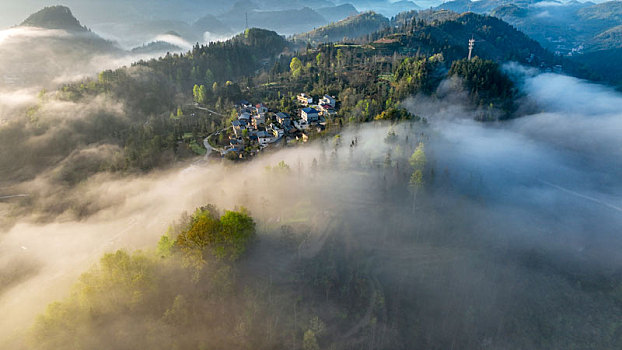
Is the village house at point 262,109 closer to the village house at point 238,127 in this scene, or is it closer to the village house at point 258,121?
the village house at point 258,121

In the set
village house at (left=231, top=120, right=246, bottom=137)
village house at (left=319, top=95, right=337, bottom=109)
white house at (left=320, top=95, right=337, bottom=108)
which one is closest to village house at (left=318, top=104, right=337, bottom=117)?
village house at (left=319, top=95, right=337, bottom=109)

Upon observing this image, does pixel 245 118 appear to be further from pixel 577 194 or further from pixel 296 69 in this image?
pixel 577 194

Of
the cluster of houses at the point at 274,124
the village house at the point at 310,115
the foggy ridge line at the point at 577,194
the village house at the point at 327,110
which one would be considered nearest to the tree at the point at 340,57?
the cluster of houses at the point at 274,124

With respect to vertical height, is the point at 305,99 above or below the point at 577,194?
above

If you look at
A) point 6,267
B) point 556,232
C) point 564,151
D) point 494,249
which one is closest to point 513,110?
point 564,151

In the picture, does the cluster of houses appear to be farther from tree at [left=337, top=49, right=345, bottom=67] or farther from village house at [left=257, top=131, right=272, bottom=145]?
tree at [left=337, top=49, right=345, bottom=67]

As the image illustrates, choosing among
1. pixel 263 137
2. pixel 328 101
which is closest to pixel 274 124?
pixel 263 137

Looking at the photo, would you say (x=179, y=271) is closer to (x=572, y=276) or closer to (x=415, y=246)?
(x=415, y=246)
